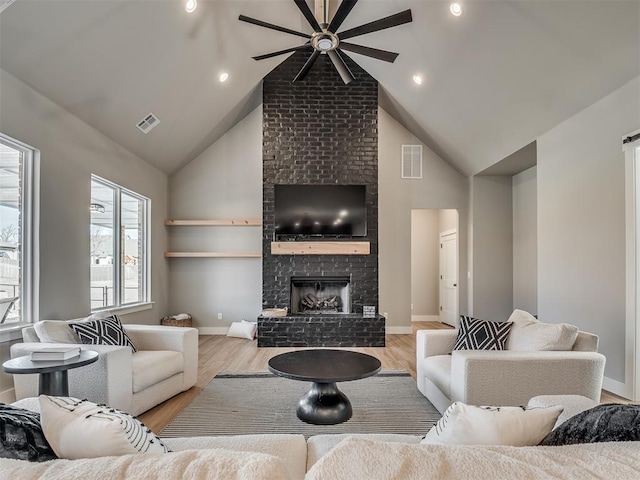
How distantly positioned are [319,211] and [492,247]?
3.04 meters

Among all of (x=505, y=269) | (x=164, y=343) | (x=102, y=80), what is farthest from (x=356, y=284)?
(x=102, y=80)

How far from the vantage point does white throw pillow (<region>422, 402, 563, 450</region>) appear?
3.82 ft

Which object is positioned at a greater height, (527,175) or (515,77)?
(515,77)

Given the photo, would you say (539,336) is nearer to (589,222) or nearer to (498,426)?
(589,222)

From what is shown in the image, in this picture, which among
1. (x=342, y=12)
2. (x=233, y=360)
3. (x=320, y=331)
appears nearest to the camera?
(x=342, y=12)

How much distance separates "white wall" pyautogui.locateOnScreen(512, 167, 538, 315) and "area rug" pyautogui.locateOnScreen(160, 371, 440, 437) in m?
3.36

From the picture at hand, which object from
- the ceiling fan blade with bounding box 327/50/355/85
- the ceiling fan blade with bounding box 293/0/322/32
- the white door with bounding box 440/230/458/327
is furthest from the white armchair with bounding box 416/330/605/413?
the white door with bounding box 440/230/458/327

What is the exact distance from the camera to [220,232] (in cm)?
685

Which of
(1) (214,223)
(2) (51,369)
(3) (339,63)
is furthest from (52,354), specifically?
(1) (214,223)

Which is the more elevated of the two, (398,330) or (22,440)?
(22,440)

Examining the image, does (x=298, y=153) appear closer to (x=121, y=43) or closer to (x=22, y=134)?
(x=121, y=43)

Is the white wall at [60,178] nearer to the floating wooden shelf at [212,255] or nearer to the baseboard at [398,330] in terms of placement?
the floating wooden shelf at [212,255]

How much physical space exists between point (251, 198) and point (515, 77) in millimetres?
4240

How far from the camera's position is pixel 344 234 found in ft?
20.3
